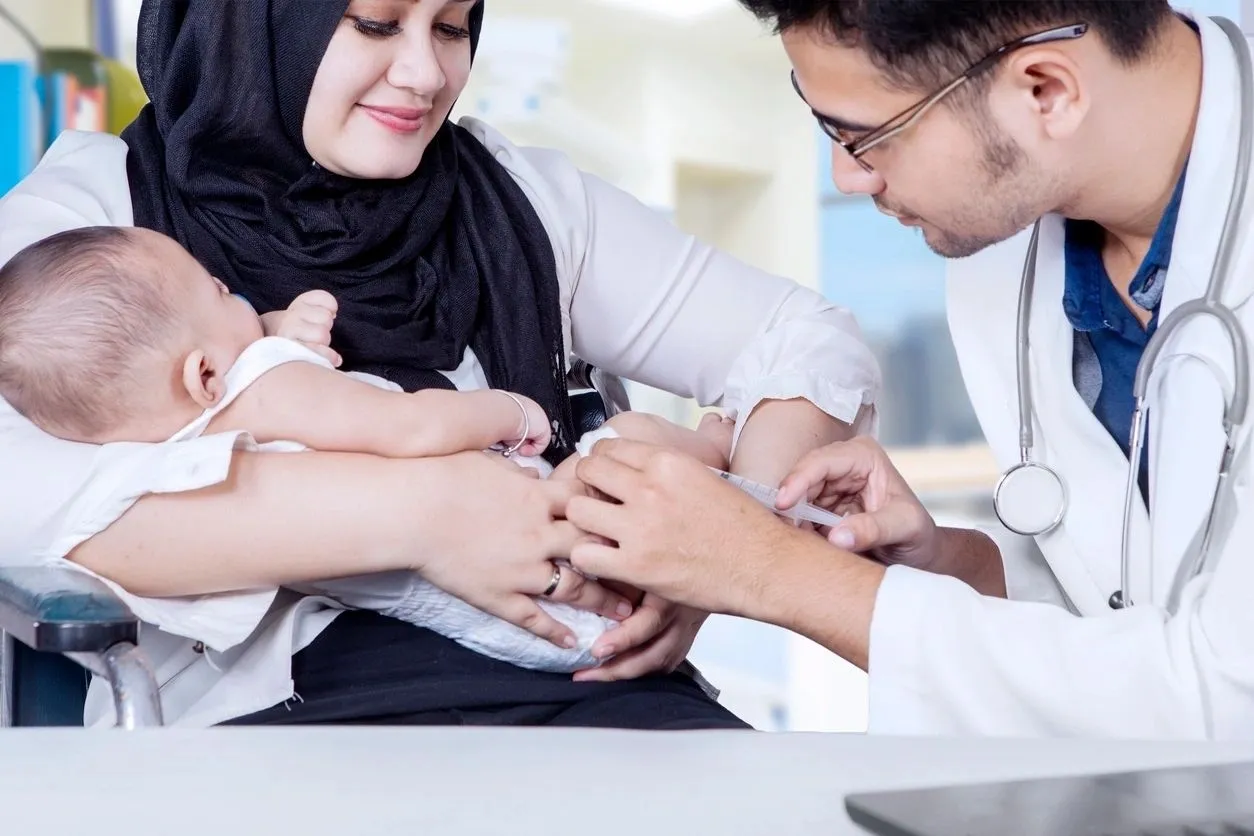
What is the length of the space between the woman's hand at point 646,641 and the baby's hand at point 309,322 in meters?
0.40

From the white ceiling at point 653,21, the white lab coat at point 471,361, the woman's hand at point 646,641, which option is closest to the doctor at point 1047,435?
the woman's hand at point 646,641

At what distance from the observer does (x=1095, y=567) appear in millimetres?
1377

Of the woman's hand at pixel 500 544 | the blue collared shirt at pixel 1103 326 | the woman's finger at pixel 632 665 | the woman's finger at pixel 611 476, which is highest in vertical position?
the blue collared shirt at pixel 1103 326

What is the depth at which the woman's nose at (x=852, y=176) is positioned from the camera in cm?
135

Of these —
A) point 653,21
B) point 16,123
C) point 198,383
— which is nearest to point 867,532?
point 198,383

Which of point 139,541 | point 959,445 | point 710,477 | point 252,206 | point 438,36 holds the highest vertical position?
point 438,36

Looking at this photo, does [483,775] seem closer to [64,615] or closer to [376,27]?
[64,615]

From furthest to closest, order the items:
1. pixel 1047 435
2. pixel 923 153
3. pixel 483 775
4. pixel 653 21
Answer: pixel 653 21
pixel 1047 435
pixel 923 153
pixel 483 775

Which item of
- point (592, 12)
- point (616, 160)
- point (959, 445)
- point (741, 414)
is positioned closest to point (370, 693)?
point (741, 414)

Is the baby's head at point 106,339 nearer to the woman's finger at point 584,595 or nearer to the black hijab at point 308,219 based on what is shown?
the black hijab at point 308,219

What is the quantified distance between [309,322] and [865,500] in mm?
627

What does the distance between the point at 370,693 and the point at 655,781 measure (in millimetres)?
753

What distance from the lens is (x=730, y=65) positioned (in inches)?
233

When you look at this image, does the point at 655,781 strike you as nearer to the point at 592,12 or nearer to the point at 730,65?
the point at 592,12
